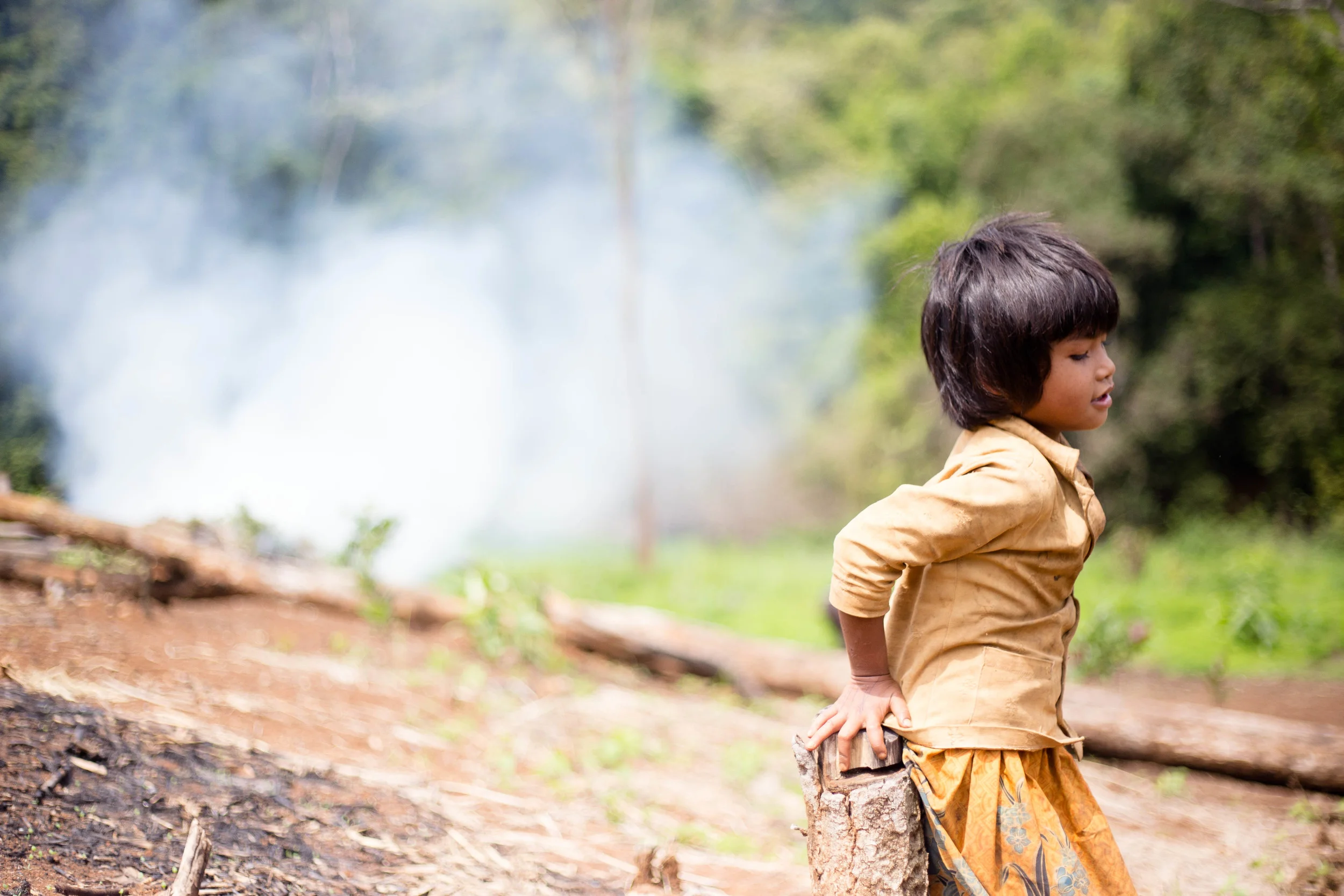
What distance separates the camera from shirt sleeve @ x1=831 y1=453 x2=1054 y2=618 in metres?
1.30

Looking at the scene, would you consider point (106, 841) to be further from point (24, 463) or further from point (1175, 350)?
point (1175, 350)

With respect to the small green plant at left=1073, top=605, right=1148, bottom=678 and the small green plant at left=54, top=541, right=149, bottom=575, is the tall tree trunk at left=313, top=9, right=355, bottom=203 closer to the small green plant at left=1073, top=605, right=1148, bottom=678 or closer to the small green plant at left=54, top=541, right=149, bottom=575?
the small green plant at left=54, top=541, right=149, bottom=575

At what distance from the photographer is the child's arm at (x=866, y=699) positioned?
1.40 metres

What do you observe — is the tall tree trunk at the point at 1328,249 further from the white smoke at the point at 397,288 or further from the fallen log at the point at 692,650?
the white smoke at the point at 397,288

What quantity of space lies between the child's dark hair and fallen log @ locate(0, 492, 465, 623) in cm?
374

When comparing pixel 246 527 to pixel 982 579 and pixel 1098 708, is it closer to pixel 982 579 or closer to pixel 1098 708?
pixel 1098 708

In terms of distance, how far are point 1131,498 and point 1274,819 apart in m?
4.21

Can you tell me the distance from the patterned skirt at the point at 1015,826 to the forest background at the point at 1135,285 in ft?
2.73

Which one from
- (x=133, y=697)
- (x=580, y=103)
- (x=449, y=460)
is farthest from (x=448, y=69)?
(x=133, y=697)

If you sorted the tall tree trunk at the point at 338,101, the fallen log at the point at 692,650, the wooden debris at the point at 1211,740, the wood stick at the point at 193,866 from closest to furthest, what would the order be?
1. the wood stick at the point at 193,866
2. the wooden debris at the point at 1211,740
3. the fallen log at the point at 692,650
4. the tall tree trunk at the point at 338,101

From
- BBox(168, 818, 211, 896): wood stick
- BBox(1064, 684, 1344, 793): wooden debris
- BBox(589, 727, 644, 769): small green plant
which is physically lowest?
BBox(168, 818, 211, 896): wood stick

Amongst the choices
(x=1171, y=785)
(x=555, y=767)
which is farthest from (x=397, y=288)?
(x=1171, y=785)

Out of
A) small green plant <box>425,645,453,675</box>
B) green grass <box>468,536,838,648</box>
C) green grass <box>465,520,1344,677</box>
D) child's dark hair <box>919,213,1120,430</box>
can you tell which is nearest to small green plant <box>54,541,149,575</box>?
small green plant <box>425,645,453,675</box>

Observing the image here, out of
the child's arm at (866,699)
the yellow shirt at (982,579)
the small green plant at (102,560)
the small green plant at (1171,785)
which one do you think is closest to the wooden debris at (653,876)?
the child's arm at (866,699)
